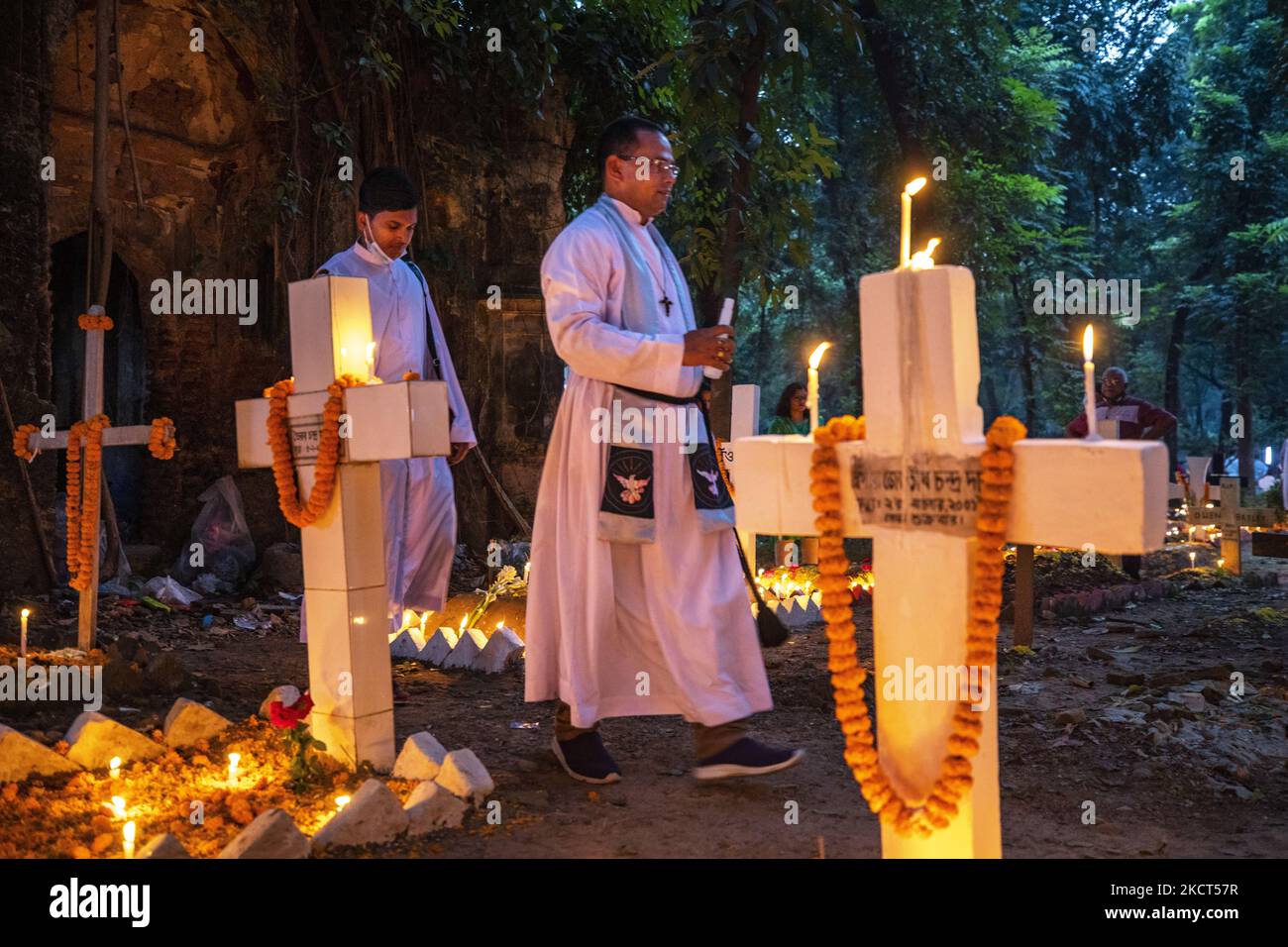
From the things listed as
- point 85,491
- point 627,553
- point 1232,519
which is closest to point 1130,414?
point 1232,519

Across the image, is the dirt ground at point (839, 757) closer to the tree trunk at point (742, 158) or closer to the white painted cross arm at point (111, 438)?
the white painted cross arm at point (111, 438)

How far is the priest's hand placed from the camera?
390 centimetres

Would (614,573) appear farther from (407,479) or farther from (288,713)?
(407,479)

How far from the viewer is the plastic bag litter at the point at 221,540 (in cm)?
923

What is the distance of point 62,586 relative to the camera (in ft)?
25.8

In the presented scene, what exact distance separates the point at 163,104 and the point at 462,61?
2.53 meters

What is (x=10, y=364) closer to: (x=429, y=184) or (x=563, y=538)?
(x=429, y=184)

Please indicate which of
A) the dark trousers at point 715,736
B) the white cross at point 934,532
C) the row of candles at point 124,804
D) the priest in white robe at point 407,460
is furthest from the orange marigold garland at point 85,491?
the white cross at point 934,532

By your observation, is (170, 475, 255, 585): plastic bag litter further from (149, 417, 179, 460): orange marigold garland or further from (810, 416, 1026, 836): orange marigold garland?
(810, 416, 1026, 836): orange marigold garland

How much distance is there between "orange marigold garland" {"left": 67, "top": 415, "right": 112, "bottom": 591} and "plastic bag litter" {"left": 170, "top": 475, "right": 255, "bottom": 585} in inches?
120

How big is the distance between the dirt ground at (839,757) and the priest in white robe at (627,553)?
257 millimetres

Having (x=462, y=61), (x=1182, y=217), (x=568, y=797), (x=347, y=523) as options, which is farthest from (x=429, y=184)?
(x=1182, y=217)

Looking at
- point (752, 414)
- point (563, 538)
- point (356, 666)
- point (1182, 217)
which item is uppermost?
point (1182, 217)

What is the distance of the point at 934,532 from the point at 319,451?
2.42 meters
